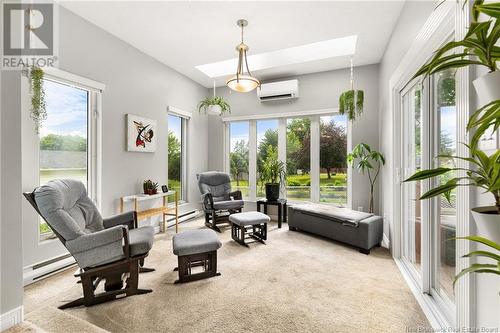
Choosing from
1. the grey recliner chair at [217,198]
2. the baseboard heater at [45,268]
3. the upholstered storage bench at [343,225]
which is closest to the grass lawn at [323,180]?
the upholstered storage bench at [343,225]

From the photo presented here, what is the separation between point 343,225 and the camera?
10.9ft

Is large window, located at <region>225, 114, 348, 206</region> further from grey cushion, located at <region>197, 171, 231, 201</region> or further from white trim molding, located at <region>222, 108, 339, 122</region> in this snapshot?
grey cushion, located at <region>197, 171, 231, 201</region>

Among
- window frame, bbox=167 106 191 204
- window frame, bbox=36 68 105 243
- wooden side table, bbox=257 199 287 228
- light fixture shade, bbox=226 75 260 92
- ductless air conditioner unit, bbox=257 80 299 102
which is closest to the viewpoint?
light fixture shade, bbox=226 75 260 92

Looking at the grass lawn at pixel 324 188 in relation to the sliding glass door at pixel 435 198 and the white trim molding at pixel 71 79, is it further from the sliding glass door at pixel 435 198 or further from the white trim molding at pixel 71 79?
the white trim molding at pixel 71 79

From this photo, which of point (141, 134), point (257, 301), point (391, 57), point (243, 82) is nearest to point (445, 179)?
point (257, 301)

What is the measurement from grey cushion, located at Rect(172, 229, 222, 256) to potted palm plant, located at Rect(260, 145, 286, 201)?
2103mm

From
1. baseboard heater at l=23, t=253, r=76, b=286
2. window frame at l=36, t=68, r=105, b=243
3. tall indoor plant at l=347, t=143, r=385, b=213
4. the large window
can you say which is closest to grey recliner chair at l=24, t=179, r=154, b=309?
baseboard heater at l=23, t=253, r=76, b=286

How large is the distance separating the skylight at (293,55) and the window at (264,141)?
1167 millimetres

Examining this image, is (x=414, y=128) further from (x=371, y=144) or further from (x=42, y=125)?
(x=42, y=125)

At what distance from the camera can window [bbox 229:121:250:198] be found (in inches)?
214

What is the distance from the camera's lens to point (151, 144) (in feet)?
13.0

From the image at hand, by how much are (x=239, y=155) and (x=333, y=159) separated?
6.79 ft

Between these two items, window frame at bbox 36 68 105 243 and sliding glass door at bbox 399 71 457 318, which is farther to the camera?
window frame at bbox 36 68 105 243

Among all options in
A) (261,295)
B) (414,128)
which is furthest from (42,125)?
(414,128)
